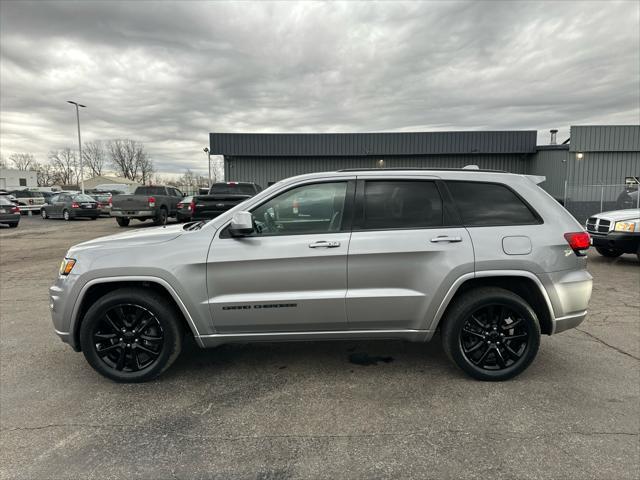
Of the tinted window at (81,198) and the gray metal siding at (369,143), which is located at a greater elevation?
the gray metal siding at (369,143)

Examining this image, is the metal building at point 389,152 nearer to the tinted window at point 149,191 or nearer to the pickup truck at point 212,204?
the tinted window at point 149,191

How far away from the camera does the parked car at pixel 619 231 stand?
834 cm

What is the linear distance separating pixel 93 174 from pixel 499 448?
386ft

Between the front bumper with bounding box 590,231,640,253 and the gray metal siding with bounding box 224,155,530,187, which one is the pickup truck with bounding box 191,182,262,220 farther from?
the gray metal siding with bounding box 224,155,530,187

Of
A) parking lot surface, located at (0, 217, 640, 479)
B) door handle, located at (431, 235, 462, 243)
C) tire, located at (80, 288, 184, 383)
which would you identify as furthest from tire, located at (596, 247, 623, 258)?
tire, located at (80, 288, 184, 383)

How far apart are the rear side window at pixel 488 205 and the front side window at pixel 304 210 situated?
1.03 metres

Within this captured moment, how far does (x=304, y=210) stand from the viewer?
3629mm

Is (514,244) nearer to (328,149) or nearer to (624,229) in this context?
(624,229)

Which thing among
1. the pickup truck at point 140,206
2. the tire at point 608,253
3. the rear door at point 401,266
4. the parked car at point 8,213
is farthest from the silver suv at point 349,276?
the parked car at point 8,213

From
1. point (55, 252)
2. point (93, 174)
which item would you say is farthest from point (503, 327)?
point (93, 174)

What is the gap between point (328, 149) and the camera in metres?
25.1

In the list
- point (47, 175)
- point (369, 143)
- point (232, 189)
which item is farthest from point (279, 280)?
point (47, 175)

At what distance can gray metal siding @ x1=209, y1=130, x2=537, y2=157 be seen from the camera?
24.7m

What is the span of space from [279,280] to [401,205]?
1.24m
